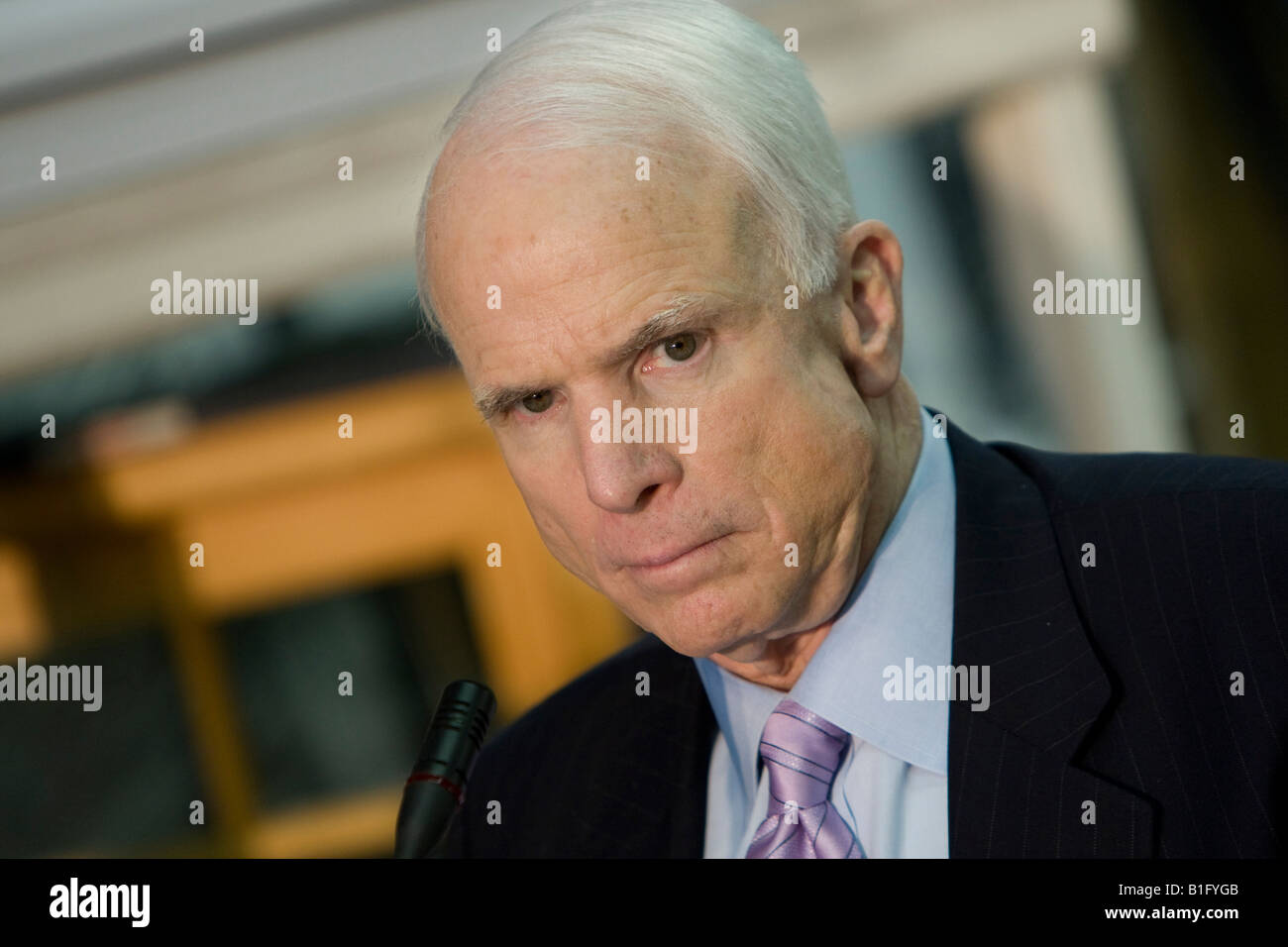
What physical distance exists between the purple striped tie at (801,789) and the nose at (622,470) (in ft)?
0.79

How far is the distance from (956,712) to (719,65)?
0.53 metres

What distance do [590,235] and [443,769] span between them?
1.28ft

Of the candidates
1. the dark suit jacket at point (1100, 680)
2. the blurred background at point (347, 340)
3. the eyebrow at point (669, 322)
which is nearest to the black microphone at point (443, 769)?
the dark suit jacket at point (1100, 680)

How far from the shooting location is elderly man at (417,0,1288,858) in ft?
2.86

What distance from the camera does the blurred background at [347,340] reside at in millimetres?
2490

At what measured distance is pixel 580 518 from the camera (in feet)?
3.13

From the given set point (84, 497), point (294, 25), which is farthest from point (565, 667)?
point (294, 25)

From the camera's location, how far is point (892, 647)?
0.98m
